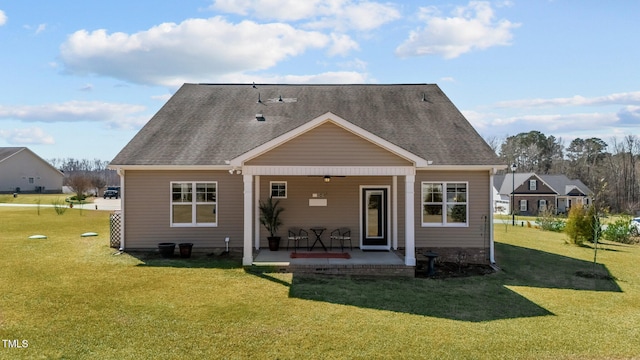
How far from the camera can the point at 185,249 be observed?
13844 mm

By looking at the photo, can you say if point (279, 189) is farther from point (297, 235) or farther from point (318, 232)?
point (318, 232)

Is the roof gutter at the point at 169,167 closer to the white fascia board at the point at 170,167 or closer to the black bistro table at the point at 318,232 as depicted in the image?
the white fascia board at the point at 170,167

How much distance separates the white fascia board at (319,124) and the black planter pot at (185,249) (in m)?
3.65

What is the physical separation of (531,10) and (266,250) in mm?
11169

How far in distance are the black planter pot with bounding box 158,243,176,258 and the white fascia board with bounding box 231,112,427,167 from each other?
399 cm

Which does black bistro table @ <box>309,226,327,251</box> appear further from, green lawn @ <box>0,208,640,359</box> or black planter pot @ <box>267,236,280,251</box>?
green lawn @ <box>0,208,640,359</box>

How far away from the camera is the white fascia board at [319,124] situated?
38.9 feet

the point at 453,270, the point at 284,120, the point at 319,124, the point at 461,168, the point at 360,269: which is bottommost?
the point at 453,270

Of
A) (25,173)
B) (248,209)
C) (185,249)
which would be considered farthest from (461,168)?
(25,173)

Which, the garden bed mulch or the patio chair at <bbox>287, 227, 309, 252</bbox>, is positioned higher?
the patio chair at <bbox>287, 227, 309, 252</bbox>

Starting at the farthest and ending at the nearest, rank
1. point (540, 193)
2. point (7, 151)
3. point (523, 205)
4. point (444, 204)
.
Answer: point (7, 151), point (523, 205), point (540, 193), point (444, 204)

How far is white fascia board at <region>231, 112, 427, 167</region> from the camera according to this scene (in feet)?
38.9

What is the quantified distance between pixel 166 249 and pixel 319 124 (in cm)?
639

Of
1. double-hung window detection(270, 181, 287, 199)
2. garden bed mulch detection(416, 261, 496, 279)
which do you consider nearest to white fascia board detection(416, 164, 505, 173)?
garden bed mulch detection(416, 261, 496, 279)
